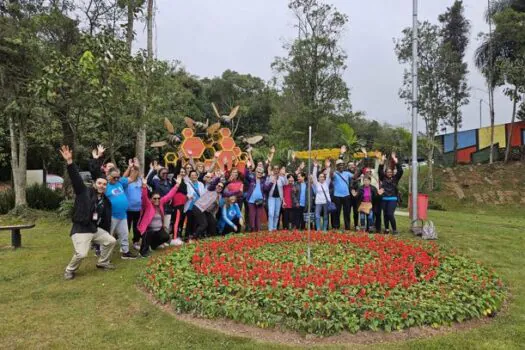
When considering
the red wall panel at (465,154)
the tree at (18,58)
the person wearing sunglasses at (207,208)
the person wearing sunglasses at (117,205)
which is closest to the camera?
the person wearing sunglasses at (117,205)

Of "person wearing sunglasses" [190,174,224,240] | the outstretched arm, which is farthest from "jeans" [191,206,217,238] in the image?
the outstretched arm

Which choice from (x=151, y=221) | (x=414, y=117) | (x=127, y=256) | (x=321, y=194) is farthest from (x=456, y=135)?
(x=127, y=256)

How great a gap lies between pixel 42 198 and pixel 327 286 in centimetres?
1312

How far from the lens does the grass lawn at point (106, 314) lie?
15.0ft

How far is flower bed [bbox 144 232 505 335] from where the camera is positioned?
490 centimetres

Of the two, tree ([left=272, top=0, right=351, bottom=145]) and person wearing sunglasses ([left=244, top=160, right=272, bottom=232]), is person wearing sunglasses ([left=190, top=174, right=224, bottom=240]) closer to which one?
person wearing sunglasses ([left=244, top=160, right=272, bottom=232])

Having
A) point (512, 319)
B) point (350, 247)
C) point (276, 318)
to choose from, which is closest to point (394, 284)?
point (512, 319)

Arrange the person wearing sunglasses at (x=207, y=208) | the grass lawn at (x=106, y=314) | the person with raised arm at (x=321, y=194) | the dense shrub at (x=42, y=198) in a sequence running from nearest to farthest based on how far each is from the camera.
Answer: the grass lawn at (x=106, y=314) < the person wearing sunglasses at (x=207, y=208) < the person with raised arm at (x=321, y=194) < the dense shrub at (x=42, y=198)

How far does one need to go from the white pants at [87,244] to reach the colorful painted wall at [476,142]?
30104 mm

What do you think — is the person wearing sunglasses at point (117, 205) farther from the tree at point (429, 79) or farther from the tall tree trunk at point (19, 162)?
the tree at point (429, 79)

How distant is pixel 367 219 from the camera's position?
1070cm

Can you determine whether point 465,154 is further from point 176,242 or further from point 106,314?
point 106,314

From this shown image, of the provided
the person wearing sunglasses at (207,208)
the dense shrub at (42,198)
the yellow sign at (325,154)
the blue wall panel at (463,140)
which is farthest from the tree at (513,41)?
the dense shrub at (42,198)

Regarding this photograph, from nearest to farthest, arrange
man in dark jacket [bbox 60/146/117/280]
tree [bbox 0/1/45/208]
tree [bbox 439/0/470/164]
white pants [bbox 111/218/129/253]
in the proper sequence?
1. man in dark jacket [bbox 60/146/117/280]
2. white pants [bbox 111/218/129/253]
3. tree [bbox 0/1/45/208]
4. tree [bbox 439/0/470/164]
